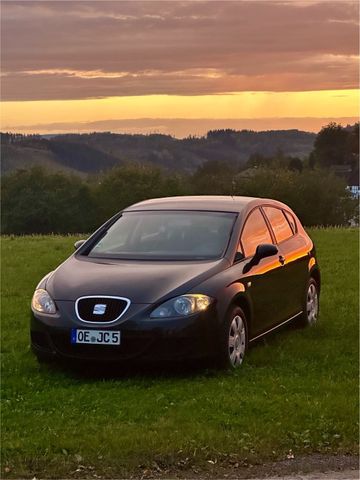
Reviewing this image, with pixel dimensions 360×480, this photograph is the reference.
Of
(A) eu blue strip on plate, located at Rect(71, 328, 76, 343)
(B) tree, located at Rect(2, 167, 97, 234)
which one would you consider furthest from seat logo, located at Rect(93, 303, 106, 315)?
(B) tree, located at Rect(2, 167, 97, 234)

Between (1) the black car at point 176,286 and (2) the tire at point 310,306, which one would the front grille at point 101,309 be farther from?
(2) the tire at point 310,306

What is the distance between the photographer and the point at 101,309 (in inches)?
265

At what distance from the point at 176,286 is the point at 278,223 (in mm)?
2463

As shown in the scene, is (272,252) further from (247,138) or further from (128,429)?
(247,138)

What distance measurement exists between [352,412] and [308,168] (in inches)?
2867

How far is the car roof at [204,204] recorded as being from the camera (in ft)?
27.2

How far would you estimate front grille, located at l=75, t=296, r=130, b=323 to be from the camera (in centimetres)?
668

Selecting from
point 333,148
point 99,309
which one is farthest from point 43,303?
point 333,148

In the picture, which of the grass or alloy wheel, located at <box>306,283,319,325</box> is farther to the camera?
alloy wheel, located at <box>306,283,319,325</box>

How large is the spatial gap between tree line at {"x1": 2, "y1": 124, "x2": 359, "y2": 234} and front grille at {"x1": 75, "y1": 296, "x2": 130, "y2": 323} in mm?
50941

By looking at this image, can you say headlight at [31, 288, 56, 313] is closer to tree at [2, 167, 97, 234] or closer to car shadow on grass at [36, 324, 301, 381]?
car shadow on grass at [36, 324, 301, 381]

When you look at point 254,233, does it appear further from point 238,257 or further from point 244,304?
point 244,304

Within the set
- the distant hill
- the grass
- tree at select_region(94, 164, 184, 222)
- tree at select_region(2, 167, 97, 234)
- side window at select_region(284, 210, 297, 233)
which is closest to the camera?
the grass

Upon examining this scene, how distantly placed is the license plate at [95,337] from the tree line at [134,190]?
2009 inches
